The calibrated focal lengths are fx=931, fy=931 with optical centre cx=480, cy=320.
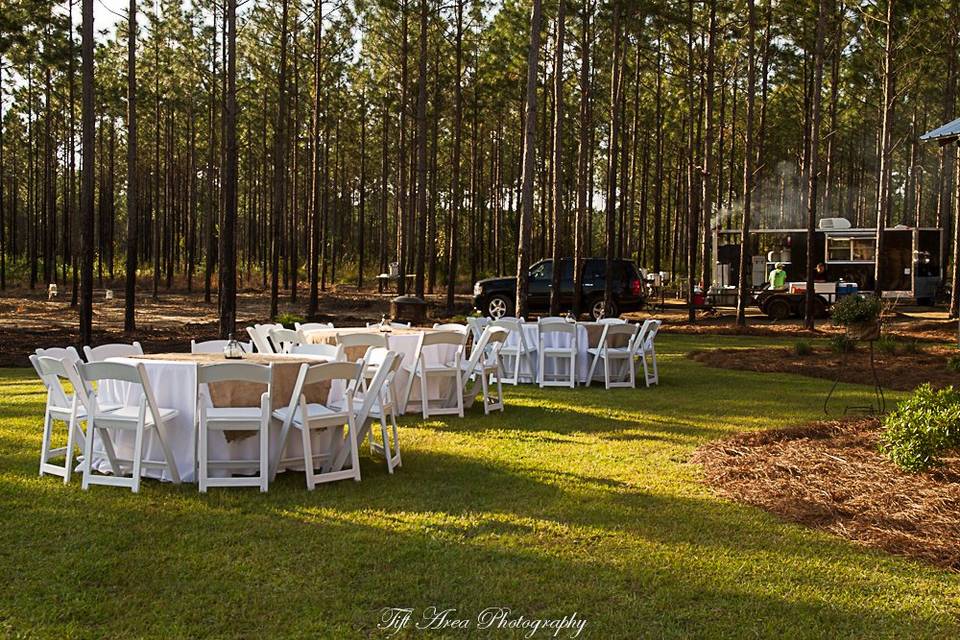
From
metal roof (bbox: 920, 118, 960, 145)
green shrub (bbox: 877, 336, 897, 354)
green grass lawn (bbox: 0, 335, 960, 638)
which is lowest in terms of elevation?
green grass lawn (bbox: 0, 335, 960, 638)

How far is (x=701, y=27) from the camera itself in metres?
28.5

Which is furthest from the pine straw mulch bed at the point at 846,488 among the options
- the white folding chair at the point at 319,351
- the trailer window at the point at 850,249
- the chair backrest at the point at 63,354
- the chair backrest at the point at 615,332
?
the trailer window at the point at 850,249

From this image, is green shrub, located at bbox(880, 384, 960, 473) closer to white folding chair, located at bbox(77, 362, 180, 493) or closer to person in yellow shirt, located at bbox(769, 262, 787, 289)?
white folding chair, located at bbox(77, 362, 180, 493)

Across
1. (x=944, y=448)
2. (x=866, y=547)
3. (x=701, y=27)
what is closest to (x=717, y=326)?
(x=701, y=27)

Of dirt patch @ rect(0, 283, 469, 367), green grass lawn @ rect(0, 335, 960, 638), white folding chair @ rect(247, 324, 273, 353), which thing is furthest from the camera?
dirt patch @ rect(0, 283, 469, 367)

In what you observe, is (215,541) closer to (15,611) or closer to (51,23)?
(15,611)

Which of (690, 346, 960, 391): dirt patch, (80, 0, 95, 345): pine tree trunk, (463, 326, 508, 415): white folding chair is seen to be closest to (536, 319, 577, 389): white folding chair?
(463, 326, 508, 415): white folding chair

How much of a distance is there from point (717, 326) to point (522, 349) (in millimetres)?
12662

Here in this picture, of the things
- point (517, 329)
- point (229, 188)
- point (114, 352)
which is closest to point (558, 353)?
point (517, 329)

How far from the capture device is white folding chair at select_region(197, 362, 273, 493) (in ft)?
20.0

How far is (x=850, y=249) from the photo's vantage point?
30.0 meters

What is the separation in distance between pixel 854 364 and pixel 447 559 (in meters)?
12.2

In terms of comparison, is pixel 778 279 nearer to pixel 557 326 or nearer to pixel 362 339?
pixel 557 326

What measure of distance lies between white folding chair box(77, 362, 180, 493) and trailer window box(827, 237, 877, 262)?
27.4 metres
